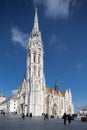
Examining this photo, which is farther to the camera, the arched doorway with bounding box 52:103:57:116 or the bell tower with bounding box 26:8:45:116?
the arched doorway with bounding box 52:103:57:116

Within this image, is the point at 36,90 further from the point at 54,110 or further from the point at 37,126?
the point at 37,126

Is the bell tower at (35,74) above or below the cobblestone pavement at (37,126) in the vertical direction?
above

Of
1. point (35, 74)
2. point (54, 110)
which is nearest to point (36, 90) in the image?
point (35, 74)

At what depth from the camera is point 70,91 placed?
425ft

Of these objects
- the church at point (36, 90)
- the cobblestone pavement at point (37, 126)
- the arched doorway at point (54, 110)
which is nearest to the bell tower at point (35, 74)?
the church at point (36, 90)

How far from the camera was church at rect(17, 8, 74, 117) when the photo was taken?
9369 cm

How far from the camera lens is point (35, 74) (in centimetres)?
9862

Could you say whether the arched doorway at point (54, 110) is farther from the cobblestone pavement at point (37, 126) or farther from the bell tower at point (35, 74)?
the cobblestone pavement at point (37, 126)

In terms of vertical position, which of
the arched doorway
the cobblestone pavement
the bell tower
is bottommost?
the arched doorway

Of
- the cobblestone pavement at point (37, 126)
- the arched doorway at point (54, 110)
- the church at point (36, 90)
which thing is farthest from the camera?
the arched doorway at point (54, 110)

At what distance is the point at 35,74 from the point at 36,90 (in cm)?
795

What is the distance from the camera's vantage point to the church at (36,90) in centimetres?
9369

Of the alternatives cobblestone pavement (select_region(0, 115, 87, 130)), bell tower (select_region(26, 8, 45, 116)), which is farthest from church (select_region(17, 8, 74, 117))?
cobblestone pavement (select_region(0, 115, 87, 130))

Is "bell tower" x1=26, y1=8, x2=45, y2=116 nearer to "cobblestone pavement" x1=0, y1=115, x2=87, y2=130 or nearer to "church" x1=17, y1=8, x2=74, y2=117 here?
"church" x1=17, y1=8, x2=74, y2=117
